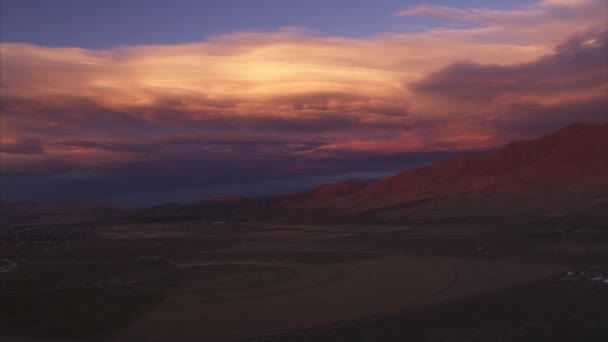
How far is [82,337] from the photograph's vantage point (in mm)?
14836

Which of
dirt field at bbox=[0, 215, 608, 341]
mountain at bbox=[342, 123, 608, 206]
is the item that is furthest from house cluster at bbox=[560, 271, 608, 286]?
mountain at bbox=[342, 123, 608, 206]

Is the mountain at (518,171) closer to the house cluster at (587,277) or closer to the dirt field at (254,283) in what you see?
the dirt field at (254,283)

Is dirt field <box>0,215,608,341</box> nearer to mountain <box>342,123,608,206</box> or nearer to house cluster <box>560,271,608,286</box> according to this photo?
house cluster <box>560,271,608,286</box>

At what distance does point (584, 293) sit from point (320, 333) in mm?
10596

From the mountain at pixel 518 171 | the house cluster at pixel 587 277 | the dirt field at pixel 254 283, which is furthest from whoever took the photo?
the mountain at pixel 518 171

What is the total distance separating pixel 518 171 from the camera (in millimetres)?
105438

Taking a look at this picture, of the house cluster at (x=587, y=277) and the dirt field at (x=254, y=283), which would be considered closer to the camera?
the dirt field at (x=254, y=283)

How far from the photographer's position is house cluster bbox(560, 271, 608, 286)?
20.8m

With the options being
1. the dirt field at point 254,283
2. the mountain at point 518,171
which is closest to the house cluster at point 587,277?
the dirt field at point 254,283

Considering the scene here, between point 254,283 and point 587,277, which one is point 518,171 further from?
point 254,283

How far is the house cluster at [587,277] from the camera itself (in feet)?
68.2

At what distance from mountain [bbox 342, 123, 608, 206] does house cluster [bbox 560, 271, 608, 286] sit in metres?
65.9

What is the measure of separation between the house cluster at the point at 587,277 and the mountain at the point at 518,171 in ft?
216

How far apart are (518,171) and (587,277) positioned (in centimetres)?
8973
